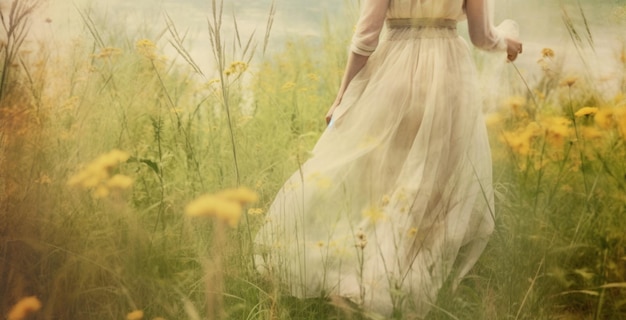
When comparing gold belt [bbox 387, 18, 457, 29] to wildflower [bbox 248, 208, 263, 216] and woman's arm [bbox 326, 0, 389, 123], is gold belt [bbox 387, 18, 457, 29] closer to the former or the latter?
woman's arm [bbox 326, 0, 389, 123]

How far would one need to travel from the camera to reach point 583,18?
6.21 feet

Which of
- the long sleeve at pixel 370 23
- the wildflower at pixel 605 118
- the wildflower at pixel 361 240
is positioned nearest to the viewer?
the wildflower at pixel 361 240

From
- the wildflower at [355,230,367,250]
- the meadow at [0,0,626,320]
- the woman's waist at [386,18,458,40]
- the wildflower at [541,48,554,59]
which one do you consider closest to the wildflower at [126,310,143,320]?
the meadow at [0,0,626,320]

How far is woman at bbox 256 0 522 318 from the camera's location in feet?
5.92

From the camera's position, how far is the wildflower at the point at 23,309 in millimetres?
1830

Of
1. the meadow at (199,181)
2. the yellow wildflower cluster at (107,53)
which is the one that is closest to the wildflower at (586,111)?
the meadow at (199,181)

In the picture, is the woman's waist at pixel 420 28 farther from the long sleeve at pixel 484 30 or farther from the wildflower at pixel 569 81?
the wildflower at pixel 569 81

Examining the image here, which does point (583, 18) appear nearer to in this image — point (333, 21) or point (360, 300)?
point (333, 21)

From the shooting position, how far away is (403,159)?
1884mm

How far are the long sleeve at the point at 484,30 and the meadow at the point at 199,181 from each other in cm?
9

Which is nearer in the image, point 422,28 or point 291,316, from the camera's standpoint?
point 291,316

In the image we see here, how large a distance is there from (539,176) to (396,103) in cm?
43

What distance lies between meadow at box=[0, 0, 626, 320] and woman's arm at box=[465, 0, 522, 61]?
0.23 ft

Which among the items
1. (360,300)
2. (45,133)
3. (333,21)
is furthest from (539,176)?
(45,133)
